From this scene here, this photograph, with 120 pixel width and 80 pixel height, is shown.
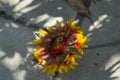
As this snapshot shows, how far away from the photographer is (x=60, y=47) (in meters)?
3.64

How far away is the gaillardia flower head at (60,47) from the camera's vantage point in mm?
3539

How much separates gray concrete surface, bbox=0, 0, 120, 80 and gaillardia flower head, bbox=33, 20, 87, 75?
112mm

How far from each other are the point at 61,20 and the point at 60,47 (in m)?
0.45

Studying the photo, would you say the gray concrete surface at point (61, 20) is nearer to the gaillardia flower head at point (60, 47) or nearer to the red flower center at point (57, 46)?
the gaillardia flower head at point (60, 47)

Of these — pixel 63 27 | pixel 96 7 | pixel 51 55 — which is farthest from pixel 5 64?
pixel 96 7

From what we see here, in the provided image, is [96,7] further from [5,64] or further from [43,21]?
[5,64]

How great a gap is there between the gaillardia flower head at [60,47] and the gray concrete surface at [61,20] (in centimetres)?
11

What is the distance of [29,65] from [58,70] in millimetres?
321

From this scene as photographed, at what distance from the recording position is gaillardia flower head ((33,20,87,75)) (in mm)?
3539

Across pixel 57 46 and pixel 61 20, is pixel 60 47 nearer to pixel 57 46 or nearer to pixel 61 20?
pixel 57 46

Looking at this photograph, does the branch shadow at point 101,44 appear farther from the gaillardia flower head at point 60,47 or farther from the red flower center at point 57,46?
the red flower center at point 57,46

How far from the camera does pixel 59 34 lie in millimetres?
3697

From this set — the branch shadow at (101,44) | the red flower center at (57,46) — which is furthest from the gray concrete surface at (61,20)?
the red flower center at (57,46)

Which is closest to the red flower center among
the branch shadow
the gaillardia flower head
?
the gaillardia flower head
